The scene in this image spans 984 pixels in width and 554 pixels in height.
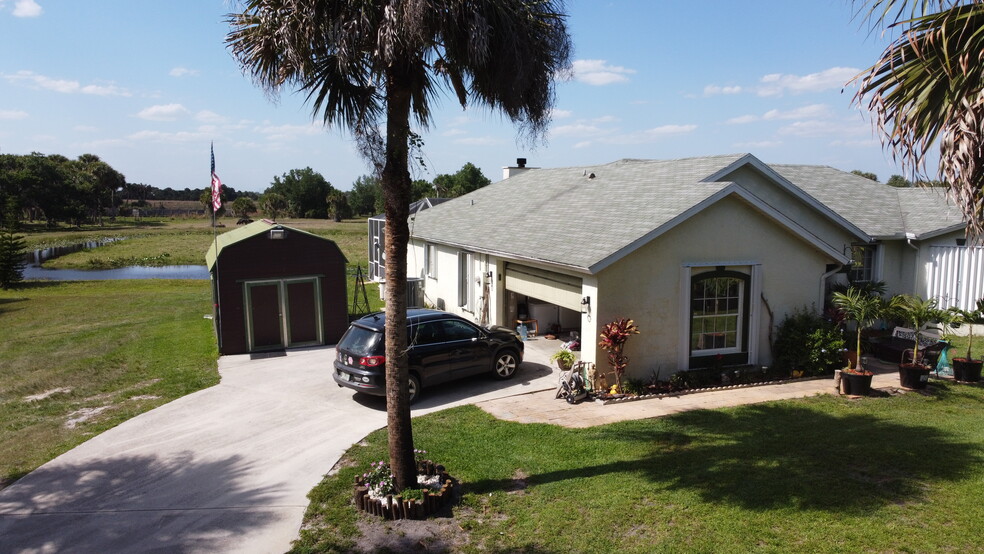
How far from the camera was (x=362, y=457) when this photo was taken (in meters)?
8.80

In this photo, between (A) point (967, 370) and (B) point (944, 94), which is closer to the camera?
(B) point (944, 94)

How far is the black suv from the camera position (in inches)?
436

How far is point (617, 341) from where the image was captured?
444 inches

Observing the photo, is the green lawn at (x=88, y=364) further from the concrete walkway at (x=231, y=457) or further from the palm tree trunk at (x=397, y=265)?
the palm tree trunk at (x=397, y=265)


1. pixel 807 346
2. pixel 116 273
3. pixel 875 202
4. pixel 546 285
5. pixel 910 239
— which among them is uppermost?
pixel 875 202

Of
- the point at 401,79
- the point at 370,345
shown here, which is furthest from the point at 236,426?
the point at 401,79

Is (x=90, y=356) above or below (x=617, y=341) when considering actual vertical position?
below

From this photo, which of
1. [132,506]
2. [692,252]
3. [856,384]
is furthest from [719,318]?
[132,506]

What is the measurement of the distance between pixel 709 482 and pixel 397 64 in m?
6.36

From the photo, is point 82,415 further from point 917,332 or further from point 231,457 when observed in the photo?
point 917,332

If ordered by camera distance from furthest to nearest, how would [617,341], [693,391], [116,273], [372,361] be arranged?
[116,273], [693,391], [617,341], [372,361]

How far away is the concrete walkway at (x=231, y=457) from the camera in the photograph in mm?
6898

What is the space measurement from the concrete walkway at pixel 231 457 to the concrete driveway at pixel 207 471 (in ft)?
0.07

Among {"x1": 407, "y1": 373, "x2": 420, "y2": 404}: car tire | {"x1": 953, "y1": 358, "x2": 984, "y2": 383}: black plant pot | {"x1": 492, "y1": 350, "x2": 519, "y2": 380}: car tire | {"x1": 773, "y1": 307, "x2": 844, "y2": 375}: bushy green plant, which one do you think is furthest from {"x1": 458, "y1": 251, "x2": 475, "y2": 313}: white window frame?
{"x1": 953, "y1": 358, "x2": 984, "y2": 383}: black plant pot
